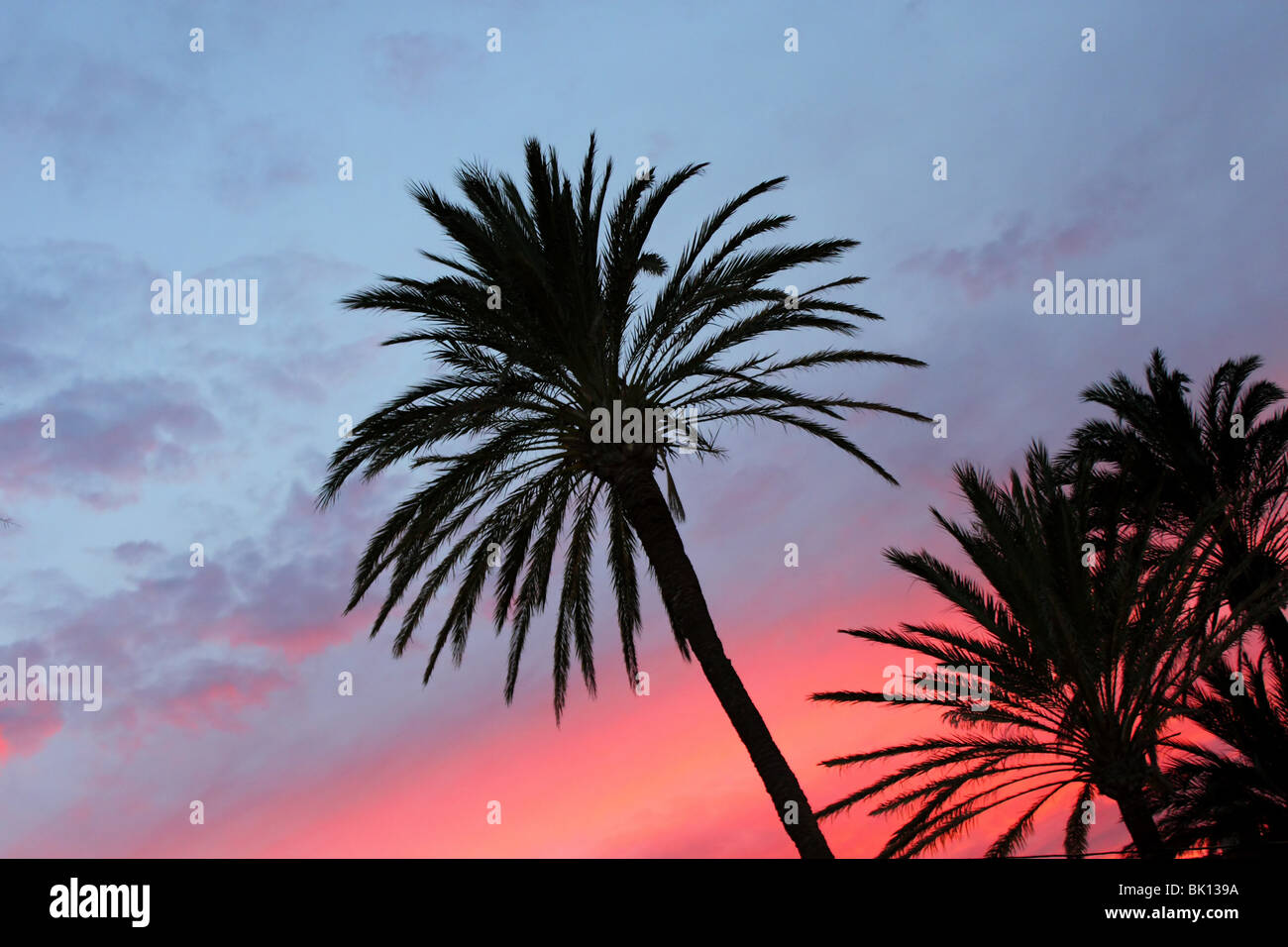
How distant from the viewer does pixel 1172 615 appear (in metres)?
14.4

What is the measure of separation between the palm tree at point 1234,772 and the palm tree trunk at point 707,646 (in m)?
9.01

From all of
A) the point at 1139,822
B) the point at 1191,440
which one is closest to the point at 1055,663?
the point at 1139,822

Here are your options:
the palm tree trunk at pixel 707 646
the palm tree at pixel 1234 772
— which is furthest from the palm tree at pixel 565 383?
the palm tree at pixel 1234 772

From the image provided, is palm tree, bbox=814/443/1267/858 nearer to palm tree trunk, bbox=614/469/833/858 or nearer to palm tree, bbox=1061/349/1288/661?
palm tree trunk, bbox=614/469/833/858

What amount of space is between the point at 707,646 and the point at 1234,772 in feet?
36.8

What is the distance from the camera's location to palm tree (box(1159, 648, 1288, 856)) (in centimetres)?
1831

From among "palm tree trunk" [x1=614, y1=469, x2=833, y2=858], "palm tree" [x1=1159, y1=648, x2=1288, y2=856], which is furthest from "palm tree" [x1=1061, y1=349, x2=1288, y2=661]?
"palm tree trunk" [x1=614, y1=469, x2=833, y2=858]

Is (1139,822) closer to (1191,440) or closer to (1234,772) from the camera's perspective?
(1234,772)

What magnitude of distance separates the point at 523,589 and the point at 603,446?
3.01 meters

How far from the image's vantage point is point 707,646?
13.9 m

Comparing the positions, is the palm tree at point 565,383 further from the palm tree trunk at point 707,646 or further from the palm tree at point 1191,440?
the palm tree at point 1191,440

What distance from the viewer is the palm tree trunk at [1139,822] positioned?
14234 millimetres
